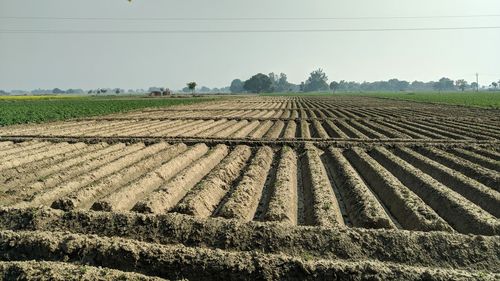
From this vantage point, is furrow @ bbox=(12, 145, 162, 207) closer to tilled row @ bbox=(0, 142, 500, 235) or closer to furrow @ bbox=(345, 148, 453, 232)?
tilled row @ bbox=(0, 142, 500, 235)

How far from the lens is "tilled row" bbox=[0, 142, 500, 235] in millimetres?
6027

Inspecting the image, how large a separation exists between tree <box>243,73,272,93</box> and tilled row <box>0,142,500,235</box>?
142m

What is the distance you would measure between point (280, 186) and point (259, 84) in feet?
480

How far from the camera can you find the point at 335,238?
4949mm

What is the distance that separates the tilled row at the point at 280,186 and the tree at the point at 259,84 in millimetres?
142119

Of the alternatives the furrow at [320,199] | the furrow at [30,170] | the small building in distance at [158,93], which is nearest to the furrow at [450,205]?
the furrow at [320,199]

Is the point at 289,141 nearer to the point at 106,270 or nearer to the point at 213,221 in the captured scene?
the point at 213,221

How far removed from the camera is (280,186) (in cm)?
726

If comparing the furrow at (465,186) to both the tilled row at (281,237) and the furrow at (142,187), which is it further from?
the furrow at (142,187)

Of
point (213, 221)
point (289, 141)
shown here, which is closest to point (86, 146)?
point (289, 141)

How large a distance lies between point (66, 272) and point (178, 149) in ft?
25.2

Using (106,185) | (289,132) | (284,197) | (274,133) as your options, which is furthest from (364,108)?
(106,185)

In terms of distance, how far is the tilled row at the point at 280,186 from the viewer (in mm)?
6027

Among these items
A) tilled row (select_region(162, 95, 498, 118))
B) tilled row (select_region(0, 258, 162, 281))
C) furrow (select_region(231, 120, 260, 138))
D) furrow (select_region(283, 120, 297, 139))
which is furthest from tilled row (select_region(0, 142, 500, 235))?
tilled row (select_region(162, 95, 498, 118))
